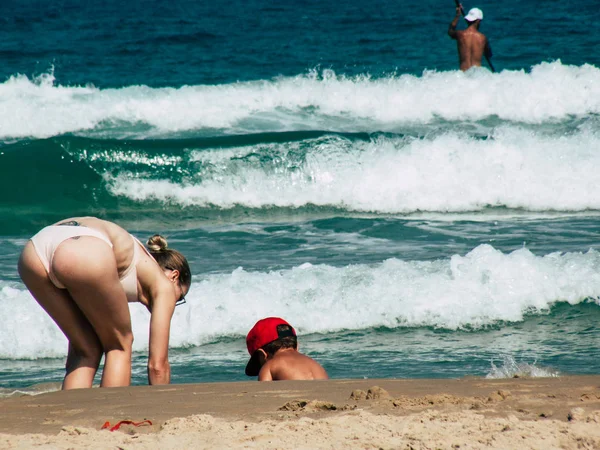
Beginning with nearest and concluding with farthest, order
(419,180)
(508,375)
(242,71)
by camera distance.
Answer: (508,375) < (419,180) < (242,71)

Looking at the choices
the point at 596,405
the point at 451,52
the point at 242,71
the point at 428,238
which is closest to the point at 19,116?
the point at 242,71

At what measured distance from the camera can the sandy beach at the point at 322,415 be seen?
8.75 ft

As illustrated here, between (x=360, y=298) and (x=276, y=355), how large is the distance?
5.82 feet

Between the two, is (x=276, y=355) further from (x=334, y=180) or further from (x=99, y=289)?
(x=334, y=180)

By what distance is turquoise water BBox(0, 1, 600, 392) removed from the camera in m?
5.51

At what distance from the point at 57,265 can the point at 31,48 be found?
1805cm

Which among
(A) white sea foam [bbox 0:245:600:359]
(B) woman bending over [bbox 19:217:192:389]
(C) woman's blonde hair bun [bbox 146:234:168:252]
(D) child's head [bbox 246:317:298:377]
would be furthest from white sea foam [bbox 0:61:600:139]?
(B) woman bending over [bbox 19:217:192:389]

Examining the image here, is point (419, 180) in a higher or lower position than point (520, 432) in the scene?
higher

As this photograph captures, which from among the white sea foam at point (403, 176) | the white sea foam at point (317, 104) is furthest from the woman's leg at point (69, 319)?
the white sea foam at point (317, 104)

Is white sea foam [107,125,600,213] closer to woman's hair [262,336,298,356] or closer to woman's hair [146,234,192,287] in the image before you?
woman's hair [262,336,298,356]

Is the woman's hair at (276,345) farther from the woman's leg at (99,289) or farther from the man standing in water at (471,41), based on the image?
the man standing in water at (471,41)

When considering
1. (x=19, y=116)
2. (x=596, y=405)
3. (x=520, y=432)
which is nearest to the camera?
(x=520, y=432)

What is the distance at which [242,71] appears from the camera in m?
17.7

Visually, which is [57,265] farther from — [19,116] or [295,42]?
[295,42]
